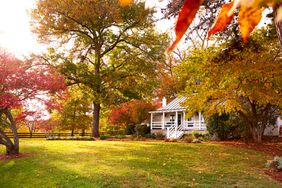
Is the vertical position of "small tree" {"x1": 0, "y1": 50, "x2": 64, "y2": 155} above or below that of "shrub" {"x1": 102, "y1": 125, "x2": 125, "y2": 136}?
above

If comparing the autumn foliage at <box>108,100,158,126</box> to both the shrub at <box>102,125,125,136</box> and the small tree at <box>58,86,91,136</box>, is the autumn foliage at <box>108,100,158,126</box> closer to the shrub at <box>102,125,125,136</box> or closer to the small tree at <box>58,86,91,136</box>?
the shrub at <box>102,125,125,136</box>

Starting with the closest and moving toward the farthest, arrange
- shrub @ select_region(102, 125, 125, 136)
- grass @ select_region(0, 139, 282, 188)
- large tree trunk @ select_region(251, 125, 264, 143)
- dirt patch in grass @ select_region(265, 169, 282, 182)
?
grass @ select_region(0, 139, 282, 188) < dirt patch in grass @ select_region(265, 169, 282, 182) < large tree trunk @ select_region(251, 125, 264, 143) < shrub @ select_region(102, 125, 125, 136)

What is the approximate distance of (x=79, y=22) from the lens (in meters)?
26.4

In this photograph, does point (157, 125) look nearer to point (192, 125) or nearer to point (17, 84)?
point (192, 125)

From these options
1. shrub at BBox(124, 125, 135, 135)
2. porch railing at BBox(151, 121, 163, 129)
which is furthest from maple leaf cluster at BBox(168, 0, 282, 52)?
shrub at BBox(124, 125, 135, 135)

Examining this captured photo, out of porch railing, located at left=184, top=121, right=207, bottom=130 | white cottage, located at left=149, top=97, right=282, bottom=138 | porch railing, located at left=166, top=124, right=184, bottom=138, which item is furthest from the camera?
porch railing, located at left=184, top=121, right=207, bottom=130

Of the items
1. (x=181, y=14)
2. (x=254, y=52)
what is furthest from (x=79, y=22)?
(x=181, y=14)

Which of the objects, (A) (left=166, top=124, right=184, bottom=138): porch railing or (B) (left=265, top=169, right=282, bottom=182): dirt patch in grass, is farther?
(A) (left=166, top=124, right=184, bottom=138): porch railing

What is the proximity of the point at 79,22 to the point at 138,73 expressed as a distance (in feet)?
24.4

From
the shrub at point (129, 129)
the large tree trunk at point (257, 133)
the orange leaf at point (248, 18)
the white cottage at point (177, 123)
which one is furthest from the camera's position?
the shrub at point (129, 129)

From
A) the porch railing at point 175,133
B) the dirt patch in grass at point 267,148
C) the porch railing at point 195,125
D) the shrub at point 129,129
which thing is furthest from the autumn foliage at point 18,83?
the shrub at point 129,129

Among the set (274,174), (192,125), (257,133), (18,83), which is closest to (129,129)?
(192,125)

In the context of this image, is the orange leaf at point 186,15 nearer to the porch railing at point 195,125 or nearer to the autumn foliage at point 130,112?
the porch railing at point 195,125

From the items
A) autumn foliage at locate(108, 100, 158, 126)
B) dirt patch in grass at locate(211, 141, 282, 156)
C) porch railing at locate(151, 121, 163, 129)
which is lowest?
dirt patch in grass at locate(211, 141, 282, 156)
